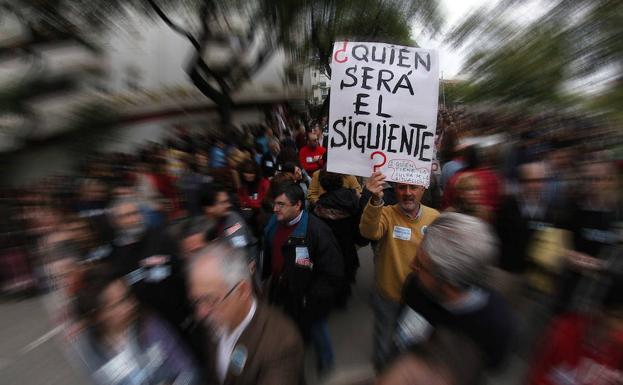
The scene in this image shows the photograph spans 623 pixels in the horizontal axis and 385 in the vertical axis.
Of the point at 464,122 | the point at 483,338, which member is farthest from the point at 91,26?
the point at 483,338

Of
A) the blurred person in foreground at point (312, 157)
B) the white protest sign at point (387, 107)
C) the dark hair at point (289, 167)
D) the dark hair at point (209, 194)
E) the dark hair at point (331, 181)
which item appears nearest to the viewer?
the white protest sign at point (387, 107)

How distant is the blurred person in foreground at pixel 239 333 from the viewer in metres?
1.28

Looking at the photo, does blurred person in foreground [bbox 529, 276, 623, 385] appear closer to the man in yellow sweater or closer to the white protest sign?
the man in yellow sweater

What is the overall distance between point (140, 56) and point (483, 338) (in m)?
11.1

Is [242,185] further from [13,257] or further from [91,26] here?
[91,26]

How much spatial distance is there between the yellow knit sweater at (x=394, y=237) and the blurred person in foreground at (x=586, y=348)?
899 mm

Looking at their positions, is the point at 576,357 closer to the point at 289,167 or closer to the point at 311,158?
the point at 289,167

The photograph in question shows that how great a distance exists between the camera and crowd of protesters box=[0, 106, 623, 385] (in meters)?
1.36

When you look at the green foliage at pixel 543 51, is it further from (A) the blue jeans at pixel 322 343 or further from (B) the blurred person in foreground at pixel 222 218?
(A) the blue jeans at pixel 322 343

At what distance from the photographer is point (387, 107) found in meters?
2.63

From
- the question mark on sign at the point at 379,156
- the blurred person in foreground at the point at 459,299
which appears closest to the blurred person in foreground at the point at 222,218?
the question mark on sign at the point at 379,156

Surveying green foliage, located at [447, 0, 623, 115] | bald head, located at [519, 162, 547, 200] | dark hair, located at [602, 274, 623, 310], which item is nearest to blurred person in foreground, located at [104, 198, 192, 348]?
dark hair, located at [602, 274, 623, 310]

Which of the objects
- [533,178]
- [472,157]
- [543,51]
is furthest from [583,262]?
[472,157]

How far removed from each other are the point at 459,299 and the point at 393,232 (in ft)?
3.86
